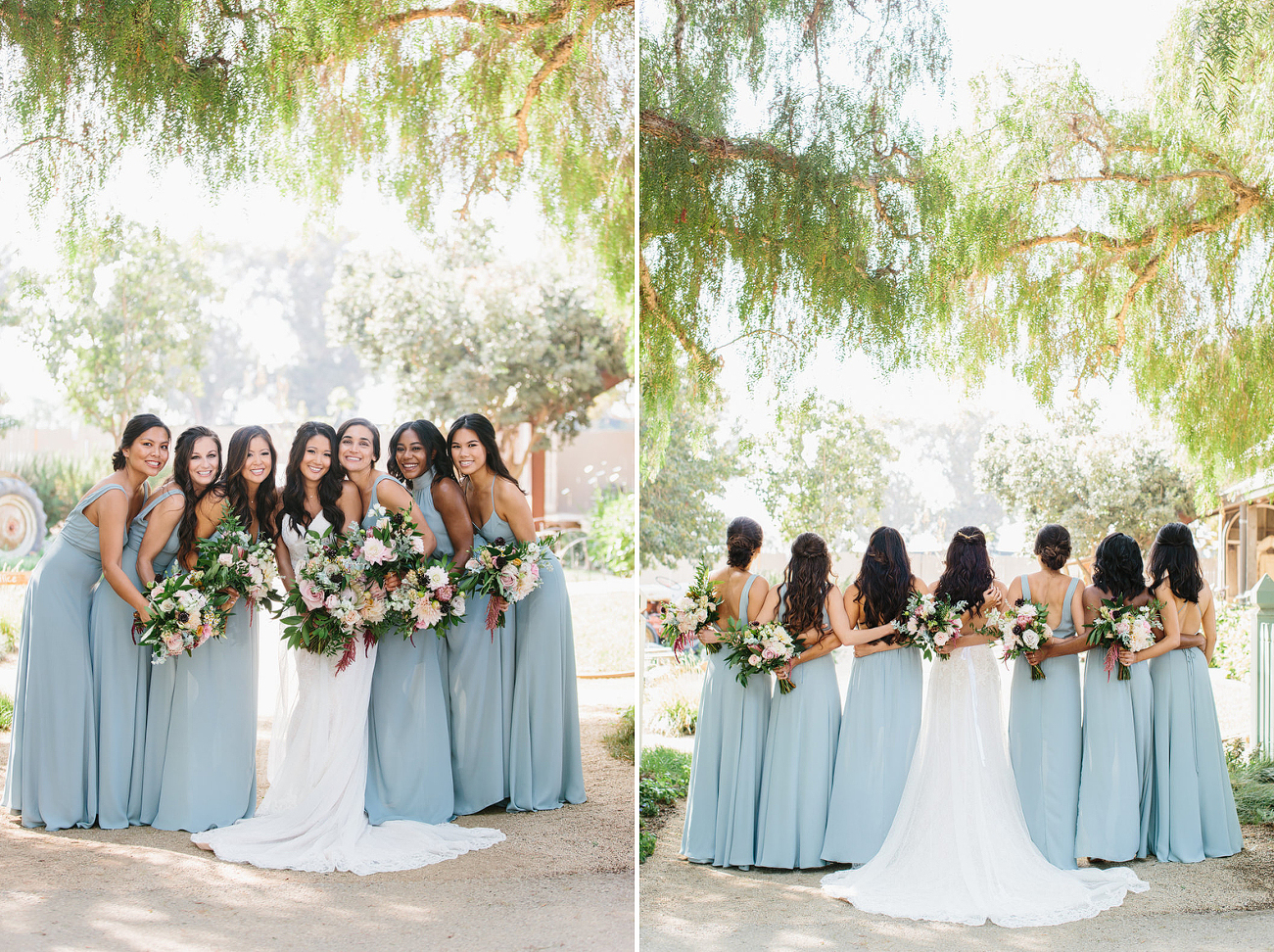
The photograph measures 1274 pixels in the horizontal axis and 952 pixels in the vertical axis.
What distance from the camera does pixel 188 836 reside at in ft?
13.3

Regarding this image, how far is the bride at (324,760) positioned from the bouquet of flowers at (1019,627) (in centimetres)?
229

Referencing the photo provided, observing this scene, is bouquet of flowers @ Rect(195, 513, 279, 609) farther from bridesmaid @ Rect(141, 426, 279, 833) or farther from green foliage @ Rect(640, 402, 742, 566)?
green foliage @ Rect(640, 402, 742, 566)

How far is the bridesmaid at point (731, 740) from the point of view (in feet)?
13.8

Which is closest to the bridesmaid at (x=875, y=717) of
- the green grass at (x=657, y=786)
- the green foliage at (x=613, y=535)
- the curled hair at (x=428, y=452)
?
the green grass at (x=657, y=786)

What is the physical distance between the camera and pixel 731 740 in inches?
168

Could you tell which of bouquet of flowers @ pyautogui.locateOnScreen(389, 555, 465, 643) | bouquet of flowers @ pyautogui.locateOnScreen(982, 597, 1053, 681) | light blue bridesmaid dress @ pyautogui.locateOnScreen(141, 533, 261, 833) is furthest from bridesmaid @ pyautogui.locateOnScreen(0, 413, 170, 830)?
bouquet of flowers @ pyautogui.locateOnScreen(982, 597, 1053, 681)

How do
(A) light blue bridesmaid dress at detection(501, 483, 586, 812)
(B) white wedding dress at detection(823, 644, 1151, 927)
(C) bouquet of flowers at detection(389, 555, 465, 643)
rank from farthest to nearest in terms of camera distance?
(A) light blue bridesmaid dress at detection(501, 483, 586, 812) → (C) bouquet of flowers at detection(389, 555, 465, 643) → (B) white wedding dress at detection(823, 644, 1151, 927)

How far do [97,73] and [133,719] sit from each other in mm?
3287

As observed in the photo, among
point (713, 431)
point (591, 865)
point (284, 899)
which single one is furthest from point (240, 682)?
point (713, 431)

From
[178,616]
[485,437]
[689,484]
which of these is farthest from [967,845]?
[178,616]

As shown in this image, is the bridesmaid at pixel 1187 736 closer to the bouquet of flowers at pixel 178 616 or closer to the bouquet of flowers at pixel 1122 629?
the bouquet of flowers at pixel 1122 629

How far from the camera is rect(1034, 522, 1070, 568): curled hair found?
4254 mm

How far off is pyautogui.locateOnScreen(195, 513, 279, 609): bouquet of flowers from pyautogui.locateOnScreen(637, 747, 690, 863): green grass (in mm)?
1948

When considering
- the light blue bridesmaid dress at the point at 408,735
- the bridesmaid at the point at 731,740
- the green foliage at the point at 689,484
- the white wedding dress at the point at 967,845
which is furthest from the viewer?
the green foliage at the point at 689,484
